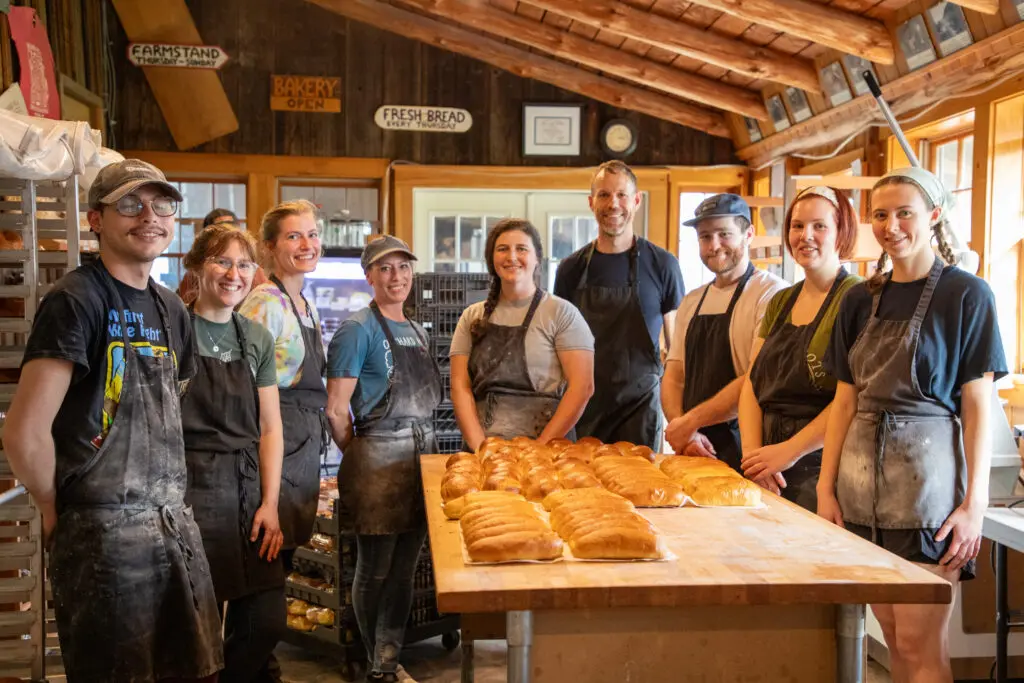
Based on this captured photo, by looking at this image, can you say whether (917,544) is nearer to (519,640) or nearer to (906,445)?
(906,445)

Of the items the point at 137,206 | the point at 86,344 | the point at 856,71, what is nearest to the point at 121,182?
the point at 137,206

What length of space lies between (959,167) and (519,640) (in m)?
4.48

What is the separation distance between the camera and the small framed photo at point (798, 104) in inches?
247

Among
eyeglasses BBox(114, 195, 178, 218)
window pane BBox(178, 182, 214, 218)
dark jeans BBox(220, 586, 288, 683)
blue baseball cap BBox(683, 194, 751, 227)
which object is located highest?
window pane BBox(178, 182, 214, 218)

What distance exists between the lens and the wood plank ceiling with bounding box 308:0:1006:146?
501 centimetres

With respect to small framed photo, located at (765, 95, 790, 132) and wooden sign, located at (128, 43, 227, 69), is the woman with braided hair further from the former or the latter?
wooden sign, located at (128, 43, 227, 69)

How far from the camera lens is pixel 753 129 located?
24.0 ft

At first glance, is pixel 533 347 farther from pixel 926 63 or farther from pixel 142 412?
pixel 926 63

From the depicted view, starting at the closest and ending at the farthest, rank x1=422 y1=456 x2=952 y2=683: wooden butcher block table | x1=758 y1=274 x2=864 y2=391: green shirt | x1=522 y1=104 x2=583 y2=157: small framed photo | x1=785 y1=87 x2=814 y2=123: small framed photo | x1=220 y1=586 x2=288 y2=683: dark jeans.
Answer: x1=422 y1=456 x2=952 y2=683: wooden butcher block table
x1=758 y1=274 x2=864 y2=391: green shirt
x1=220 y1=586 x2=288 y2=683: dark jeans
x1=785 y1=87 x2=814 y2=123: small framed photo
x1=522 y1=104 x2=583 y2=157: small framed photo

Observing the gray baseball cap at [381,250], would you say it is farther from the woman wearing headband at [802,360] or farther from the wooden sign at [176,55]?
the wooden sign at [176,55]

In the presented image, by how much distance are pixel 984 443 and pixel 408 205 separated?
594 cm

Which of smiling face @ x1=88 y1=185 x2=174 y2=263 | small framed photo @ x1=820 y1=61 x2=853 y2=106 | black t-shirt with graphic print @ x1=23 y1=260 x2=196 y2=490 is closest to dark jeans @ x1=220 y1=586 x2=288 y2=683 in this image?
black t-shirt with graphic print @ x1=23 y1=260 x2=196 y2=490

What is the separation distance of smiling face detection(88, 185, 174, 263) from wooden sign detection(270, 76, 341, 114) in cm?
575

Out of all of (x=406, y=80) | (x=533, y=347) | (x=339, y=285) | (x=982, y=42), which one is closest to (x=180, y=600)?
(x=533, y=347)
